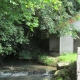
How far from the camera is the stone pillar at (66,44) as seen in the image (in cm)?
1426

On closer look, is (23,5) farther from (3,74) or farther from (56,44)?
(56,44)

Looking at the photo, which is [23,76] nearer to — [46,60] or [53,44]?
[46,60]

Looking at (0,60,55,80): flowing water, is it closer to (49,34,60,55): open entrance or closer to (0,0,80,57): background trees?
(0,0,80,57): background trees

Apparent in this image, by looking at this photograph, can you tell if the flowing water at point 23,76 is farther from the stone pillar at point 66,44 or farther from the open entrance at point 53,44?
the open entrance at point 53,44

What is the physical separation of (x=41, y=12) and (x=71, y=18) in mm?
2633

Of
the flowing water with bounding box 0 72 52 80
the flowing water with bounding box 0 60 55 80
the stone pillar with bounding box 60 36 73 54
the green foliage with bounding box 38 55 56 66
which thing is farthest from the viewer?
the stone pillar with bounding box 60 36 73 54

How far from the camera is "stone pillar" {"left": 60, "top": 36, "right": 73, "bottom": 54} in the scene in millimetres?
14258

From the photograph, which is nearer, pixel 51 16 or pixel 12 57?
pixel 51 16

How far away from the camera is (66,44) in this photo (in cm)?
1428

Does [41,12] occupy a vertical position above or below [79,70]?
above

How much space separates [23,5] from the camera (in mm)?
4184

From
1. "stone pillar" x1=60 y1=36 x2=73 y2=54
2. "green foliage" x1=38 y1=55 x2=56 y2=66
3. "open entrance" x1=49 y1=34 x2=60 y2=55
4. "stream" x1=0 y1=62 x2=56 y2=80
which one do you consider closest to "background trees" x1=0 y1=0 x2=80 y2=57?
"open entrance" x1=49 y1=34 x2=60 y2=55

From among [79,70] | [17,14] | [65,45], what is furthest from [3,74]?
[17,14]

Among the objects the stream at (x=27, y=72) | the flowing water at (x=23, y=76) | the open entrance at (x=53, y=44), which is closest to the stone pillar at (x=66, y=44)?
the open entrance at (x=53, y=44)
